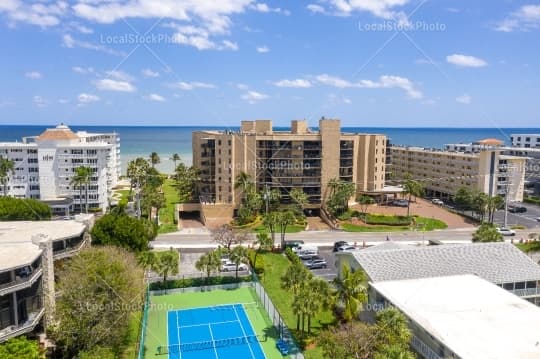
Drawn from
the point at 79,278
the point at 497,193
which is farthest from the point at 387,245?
the point at 497,193

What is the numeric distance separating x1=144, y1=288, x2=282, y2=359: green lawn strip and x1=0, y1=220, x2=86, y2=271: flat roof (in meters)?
10.3

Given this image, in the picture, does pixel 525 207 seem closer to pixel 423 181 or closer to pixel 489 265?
pixel 423 181

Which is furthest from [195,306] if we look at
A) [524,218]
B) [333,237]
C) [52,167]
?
[524,218]

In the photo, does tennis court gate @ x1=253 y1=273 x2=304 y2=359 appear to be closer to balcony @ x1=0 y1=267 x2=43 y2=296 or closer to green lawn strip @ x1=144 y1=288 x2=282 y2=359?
green lawn strip @ x1=144 y1=288 x2=282 y2=359

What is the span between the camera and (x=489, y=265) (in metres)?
39.5

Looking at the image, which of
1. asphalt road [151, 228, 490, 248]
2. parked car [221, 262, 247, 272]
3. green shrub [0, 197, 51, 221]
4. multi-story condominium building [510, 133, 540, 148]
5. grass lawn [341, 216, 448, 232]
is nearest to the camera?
parked car [221, 262, 247, 272]

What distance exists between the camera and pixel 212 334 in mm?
36406

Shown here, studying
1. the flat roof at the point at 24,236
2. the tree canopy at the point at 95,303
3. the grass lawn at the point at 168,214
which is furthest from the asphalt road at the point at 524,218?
the flat roof at the point at 24,236

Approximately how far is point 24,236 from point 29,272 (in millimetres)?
7491

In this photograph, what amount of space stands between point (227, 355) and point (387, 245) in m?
20.7

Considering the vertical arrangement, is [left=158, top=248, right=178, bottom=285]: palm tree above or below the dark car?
above

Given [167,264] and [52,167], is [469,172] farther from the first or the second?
[52,167]

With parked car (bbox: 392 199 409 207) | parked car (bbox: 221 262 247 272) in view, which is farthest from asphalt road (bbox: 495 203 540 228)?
parked car (bbox: 221 262 247 272)

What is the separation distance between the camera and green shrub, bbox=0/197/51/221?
→ 185ft
